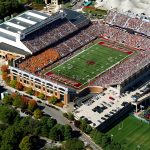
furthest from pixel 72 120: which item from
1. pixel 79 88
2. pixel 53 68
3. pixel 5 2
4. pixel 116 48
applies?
pixel 5 2

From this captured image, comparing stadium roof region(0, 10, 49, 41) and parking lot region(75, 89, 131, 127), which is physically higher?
stadium roof region(0, 10, 49, 41)

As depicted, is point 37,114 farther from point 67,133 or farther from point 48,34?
point 48,34

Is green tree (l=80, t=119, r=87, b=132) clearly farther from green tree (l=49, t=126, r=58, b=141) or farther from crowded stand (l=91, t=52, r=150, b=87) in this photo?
crowded stand (l=91, t=52, r=150, b=87)

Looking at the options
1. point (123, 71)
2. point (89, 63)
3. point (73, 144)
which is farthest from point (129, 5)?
point (73, 144)

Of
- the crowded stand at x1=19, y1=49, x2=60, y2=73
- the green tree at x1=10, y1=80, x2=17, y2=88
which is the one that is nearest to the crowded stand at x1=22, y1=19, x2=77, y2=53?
the crowded stand at x1=19, y1=49, x2=60, y2=73

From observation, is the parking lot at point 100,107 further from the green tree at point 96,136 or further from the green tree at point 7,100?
the green tree at point 7,100

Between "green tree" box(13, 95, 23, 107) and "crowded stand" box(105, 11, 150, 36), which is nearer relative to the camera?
"green tree" box(13, 95, 23, 107)
